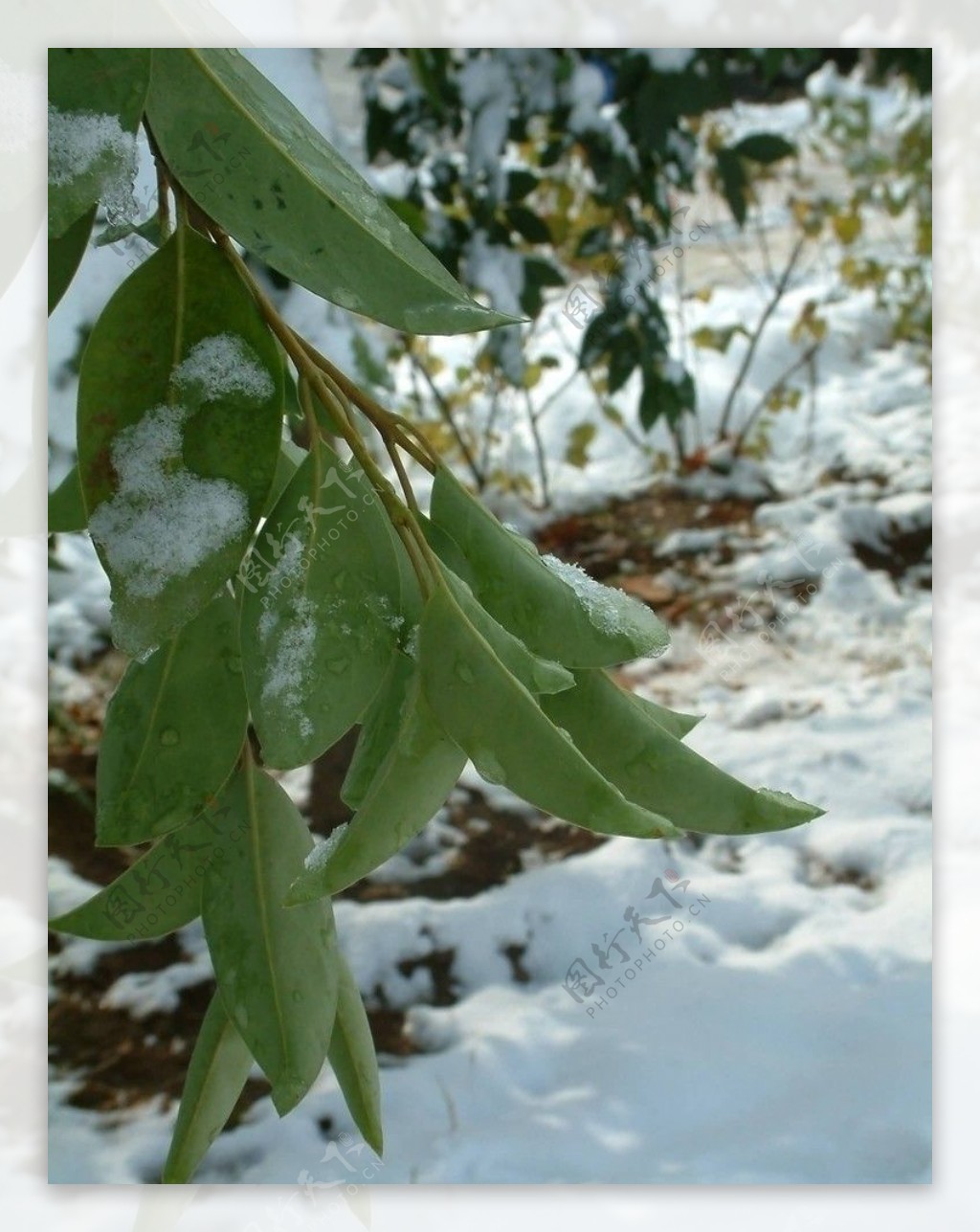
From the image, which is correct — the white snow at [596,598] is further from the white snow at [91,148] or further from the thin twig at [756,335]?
the thin twig at [756,335]

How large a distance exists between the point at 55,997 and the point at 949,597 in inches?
32.8

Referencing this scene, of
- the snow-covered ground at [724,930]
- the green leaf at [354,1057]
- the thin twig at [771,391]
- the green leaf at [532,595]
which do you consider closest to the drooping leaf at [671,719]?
the green leaf at [532,595]

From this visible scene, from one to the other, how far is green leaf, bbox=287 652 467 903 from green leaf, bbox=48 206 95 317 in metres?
0.18

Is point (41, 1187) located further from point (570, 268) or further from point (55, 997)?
point (570, 268)

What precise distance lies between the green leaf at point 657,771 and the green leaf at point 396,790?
0.14 ft

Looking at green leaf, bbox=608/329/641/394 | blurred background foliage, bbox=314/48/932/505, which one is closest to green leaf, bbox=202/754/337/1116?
blurred background foliage, bbox=314/48/932/505

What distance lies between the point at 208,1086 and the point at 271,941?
10cm

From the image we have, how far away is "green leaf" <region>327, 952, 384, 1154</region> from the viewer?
0.46m

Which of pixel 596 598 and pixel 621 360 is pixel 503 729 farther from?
pixel 621 360

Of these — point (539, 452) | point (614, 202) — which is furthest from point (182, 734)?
point (614, 202)

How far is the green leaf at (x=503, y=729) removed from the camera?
0.30m

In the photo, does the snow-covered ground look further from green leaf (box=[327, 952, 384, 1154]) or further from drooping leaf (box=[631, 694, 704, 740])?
drooping leaf (box=[631, 694, 704, 740])

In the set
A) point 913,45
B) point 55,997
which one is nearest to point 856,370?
point 913,45

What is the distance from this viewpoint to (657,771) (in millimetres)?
359
